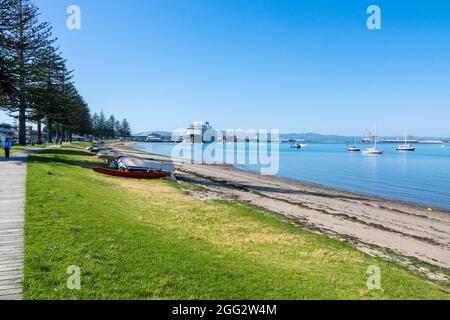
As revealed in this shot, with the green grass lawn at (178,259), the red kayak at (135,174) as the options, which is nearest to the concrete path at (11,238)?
the green grass lawn at (178,259)

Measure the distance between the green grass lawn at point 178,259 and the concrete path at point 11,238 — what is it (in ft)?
0.60

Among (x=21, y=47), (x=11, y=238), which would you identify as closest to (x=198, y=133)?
(x=21, y=47)

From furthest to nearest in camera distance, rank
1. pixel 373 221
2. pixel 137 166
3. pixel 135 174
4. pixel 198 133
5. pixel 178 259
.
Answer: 1. pixel 198 133
2. pixel 137 166
3. pixel 135 174
4. pixel 373 221
5. pixel 178 259

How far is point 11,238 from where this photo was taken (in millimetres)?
7898

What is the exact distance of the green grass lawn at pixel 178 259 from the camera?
245 inches

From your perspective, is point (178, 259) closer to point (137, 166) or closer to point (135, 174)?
point (135, 174)

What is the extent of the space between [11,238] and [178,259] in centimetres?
376

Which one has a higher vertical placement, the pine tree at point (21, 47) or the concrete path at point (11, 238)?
the pine tree at point (21, 47)

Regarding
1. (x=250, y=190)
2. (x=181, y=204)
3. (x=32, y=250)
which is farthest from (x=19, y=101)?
(x=32, y=250)

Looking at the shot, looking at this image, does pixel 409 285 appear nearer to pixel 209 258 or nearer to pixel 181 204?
pixel 209 258

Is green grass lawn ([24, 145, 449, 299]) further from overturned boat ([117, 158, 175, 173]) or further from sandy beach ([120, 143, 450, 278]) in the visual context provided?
overturned boat ([117, 158, 175, 173])

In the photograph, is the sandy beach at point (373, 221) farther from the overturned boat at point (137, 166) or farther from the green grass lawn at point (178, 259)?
the overturned boat at point (137, 166)

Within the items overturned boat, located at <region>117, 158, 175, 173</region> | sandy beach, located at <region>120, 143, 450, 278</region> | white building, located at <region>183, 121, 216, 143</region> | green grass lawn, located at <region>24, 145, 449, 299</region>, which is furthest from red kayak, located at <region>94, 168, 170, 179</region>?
white building, located at <region>183, 121, 216, 143</region>

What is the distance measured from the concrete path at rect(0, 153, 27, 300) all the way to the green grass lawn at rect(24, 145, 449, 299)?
18 centimetres
